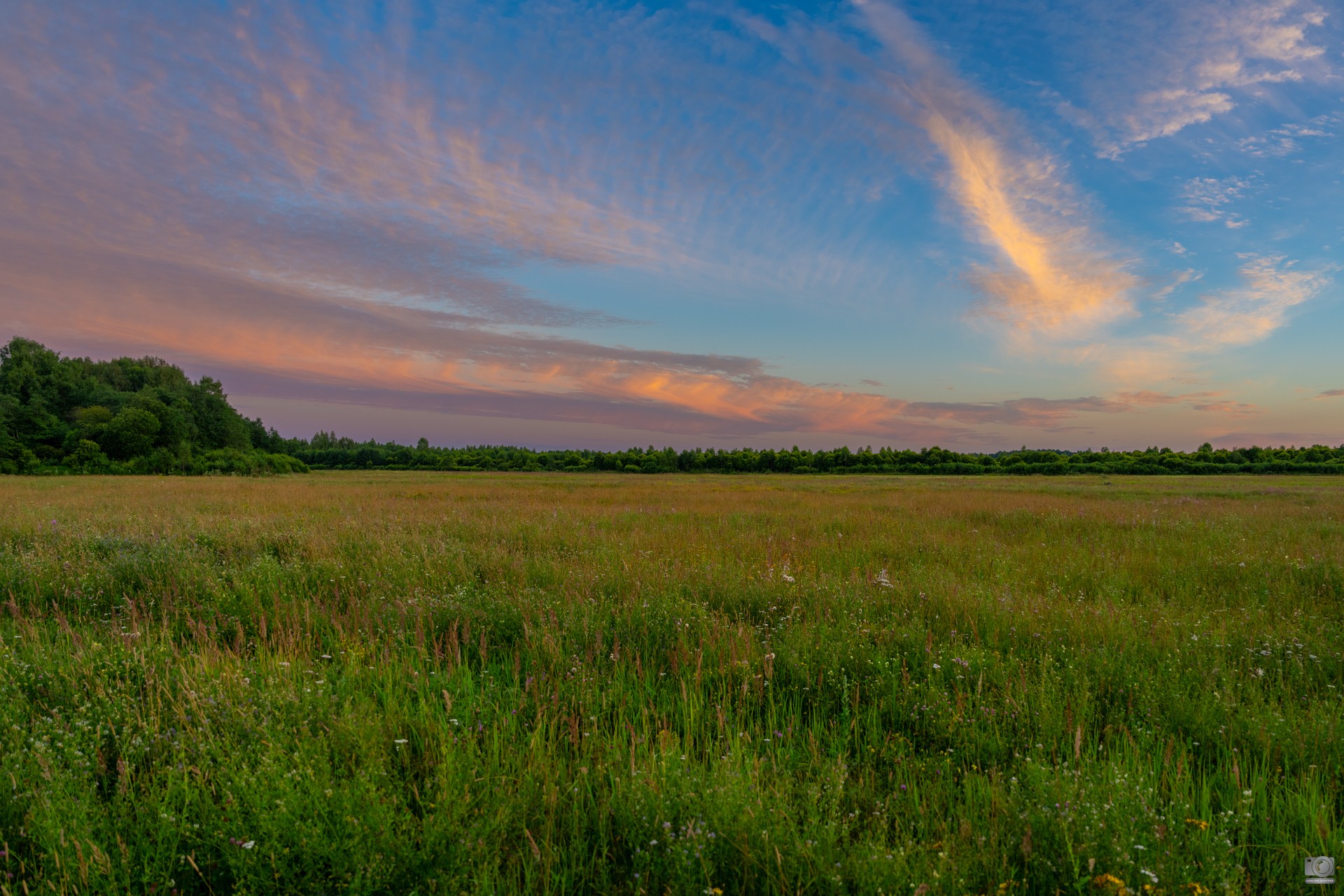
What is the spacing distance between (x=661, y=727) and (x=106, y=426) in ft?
265

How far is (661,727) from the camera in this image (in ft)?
11.1

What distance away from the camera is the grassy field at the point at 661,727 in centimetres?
229

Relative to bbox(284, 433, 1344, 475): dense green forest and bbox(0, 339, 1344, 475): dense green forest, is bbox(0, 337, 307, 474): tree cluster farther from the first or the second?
bbox(284, 433, 1344, 475): dense green forest

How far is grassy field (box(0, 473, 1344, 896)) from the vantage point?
229cm

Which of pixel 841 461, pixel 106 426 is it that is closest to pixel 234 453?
pixel 106 426

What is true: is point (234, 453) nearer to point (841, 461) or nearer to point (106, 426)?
point (106, 426)

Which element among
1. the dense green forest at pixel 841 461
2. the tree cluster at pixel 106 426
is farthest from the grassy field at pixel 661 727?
the dense green forest at pixel 841 461

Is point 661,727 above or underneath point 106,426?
underneath

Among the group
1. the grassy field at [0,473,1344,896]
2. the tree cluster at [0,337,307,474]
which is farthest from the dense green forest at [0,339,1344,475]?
the grassy field at [0,473,1344,896]

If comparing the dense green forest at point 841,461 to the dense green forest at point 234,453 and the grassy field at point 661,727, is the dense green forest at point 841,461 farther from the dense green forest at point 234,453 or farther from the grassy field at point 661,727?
the grassy field at point 661,727

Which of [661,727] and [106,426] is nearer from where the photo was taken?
[661,727]

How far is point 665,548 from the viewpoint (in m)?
9.16

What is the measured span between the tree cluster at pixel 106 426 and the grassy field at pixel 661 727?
62280 millimetres

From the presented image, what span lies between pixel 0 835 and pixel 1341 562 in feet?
43.7
